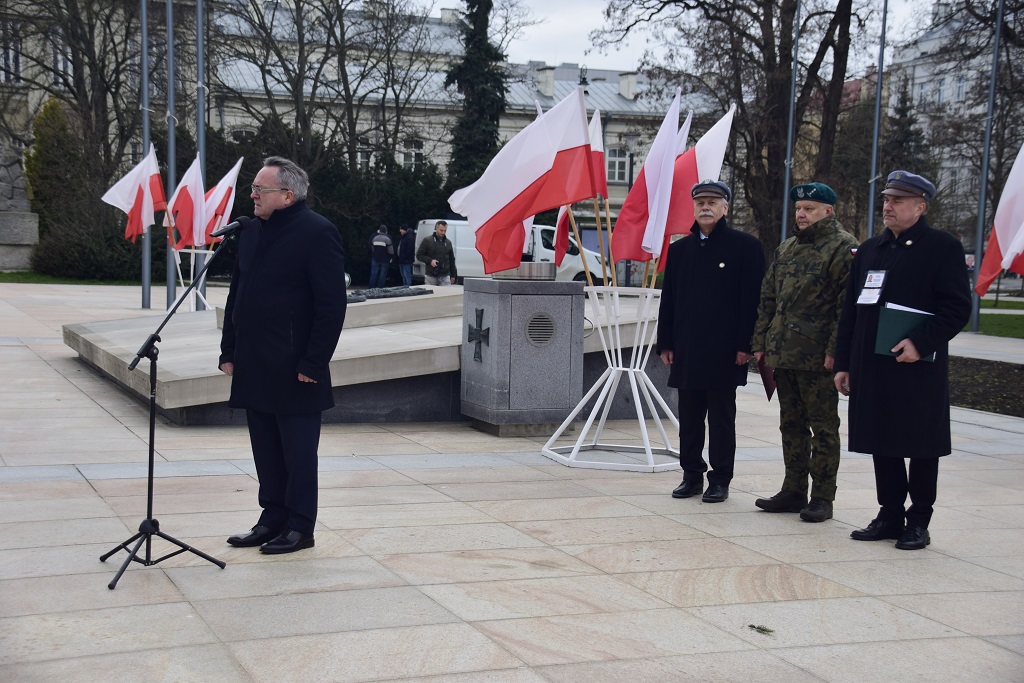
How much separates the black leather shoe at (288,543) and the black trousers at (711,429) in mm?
2605

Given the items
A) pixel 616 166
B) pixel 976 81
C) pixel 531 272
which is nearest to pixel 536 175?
pixel 531 272

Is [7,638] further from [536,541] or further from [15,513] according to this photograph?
[536,541]

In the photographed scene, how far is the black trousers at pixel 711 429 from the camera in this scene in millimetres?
6930

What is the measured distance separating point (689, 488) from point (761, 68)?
26345 mm

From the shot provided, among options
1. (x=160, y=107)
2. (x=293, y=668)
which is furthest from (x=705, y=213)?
(x=160, y=107)

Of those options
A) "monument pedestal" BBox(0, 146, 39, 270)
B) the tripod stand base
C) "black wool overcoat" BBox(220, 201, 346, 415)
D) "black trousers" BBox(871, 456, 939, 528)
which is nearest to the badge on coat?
"black trousers" BBox(871, 456, 939, 528)

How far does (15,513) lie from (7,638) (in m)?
2.14

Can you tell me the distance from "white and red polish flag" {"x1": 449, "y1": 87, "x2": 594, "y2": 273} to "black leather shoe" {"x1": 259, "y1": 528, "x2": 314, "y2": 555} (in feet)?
9.44

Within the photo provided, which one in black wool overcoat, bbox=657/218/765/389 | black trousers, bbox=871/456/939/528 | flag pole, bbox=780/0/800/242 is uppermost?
flag pole, bbox=780/0/800/242

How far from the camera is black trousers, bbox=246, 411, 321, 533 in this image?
17.8ft

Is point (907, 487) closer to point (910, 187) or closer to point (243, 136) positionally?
point (910, 187)

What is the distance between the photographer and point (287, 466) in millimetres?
5496

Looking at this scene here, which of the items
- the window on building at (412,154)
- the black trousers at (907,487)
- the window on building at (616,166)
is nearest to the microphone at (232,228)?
the black trousers at (907,487)

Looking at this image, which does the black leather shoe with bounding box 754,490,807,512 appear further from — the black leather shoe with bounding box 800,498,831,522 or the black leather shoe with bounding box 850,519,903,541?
the black leather shoe with bounding box 850,519,903,541
